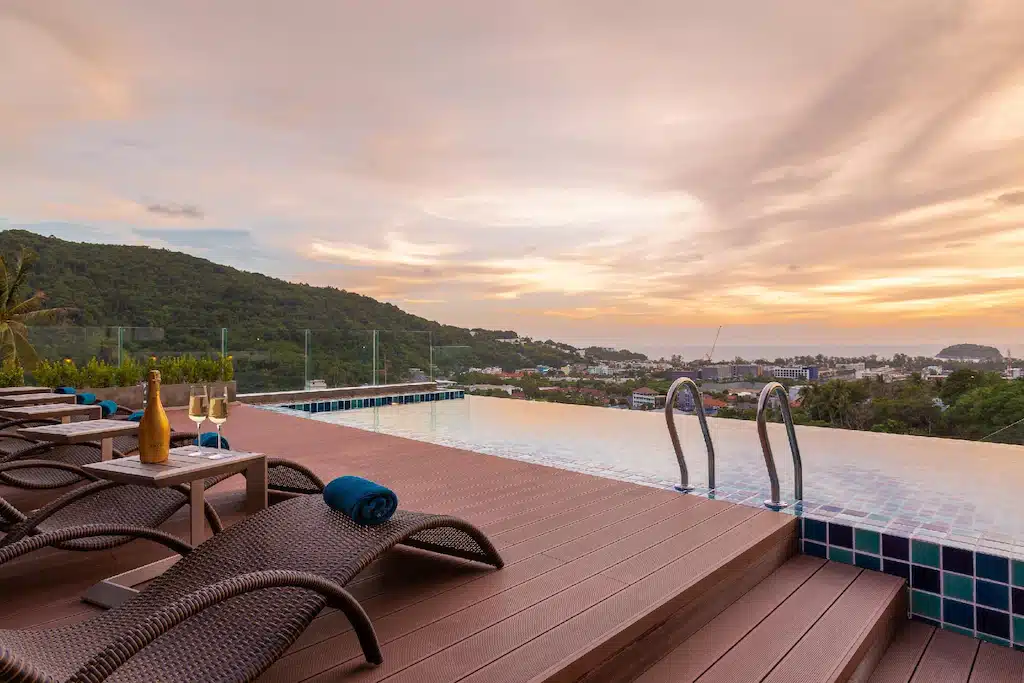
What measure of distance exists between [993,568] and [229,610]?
116 inches

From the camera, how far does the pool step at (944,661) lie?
2.31 meters

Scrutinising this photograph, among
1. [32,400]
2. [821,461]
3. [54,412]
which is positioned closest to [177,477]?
[54,412]

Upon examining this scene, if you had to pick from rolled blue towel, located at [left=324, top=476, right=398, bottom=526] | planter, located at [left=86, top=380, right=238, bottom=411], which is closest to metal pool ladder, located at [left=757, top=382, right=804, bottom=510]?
rolled blue towel, located at [left=324, top=476, right=398, bottom=526]

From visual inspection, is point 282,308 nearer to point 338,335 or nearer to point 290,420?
point 338,335

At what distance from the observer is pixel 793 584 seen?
→ 106 inches

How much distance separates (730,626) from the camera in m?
2.31

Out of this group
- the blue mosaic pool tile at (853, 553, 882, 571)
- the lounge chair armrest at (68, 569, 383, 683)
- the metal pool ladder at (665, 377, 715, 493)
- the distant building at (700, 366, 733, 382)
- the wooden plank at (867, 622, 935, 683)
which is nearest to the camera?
the lounge chair armrest at (68, 569, 383, 683)

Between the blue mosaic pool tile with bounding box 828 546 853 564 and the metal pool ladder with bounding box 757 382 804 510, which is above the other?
the metal pool ladder with bounding box 757 382 804 510

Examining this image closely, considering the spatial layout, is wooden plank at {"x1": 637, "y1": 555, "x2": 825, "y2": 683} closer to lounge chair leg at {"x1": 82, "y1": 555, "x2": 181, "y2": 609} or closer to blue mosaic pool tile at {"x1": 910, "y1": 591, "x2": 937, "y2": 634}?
blue mosaic pool tile at {"x1": 910, "y1": 591, "x2": 937, "y2": 634}

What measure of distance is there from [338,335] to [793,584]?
358 inches

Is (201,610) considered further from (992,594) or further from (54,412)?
(54,412)

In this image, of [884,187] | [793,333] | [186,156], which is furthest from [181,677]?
[186,156]

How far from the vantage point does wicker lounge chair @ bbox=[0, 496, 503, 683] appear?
1282mm

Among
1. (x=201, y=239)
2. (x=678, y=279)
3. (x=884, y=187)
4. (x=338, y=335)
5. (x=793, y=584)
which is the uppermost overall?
(x=201, y=239)
